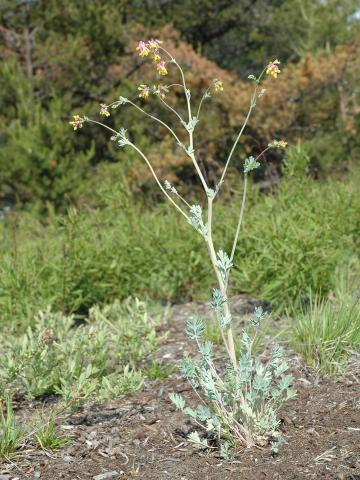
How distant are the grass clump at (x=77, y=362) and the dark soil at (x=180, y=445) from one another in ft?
0.37

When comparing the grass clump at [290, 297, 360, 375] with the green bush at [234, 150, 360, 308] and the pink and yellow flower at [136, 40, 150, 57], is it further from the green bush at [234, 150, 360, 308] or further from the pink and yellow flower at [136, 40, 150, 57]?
the pink and yellow flower at [136, 40, 150, 57]

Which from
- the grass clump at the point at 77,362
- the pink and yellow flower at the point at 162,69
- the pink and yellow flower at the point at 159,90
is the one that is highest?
the pink and yellow flower at the point at 162,69

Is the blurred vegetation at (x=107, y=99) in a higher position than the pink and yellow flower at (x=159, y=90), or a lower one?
higher

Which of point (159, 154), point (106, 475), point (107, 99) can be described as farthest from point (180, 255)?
point (107, 99)

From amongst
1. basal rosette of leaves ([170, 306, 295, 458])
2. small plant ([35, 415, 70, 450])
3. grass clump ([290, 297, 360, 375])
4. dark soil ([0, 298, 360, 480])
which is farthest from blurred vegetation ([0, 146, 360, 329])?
small plant ([35, 415, 70, 450])

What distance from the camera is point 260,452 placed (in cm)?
284

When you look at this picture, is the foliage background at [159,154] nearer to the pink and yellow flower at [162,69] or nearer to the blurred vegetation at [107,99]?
the blurred vegetation at [107,99]

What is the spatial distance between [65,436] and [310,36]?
14.1 m

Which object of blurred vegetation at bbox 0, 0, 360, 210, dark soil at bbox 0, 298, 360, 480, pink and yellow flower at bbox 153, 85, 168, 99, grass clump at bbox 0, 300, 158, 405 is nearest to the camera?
dark soil at bbox 0, 298, 360, 480

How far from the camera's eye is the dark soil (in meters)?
2.71

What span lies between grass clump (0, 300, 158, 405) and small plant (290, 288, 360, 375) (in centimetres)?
78

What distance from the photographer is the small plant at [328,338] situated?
3557 millimetres

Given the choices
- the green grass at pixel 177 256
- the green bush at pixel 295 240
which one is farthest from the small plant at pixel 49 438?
the green grass at pixel 177 256

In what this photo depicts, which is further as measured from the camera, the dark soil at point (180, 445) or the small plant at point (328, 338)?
the small plant at point (328, 338)
